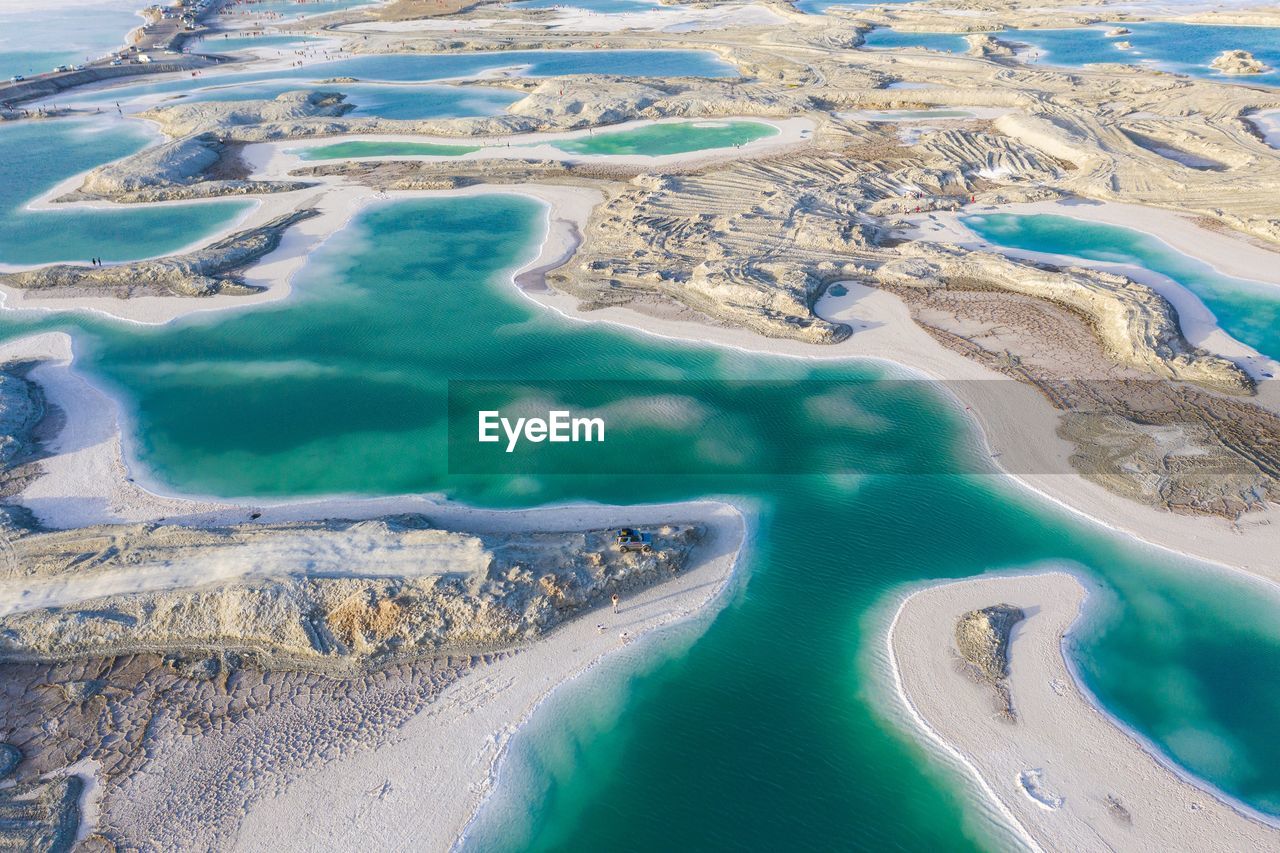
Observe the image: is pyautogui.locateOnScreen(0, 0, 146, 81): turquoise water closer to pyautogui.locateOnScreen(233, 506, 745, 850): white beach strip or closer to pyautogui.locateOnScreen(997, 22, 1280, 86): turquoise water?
pyautogui.locateOnScreen(233, 506, 745, 850): white beach strip

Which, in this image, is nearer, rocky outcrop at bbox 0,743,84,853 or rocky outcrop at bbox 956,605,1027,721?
rocky outcrop at bbox 0,743,84,853

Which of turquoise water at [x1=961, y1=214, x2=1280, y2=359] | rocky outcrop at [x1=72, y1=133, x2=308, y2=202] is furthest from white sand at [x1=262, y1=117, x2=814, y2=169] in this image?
turquoise water at [x1=961, y1=214, x2=1280, y2=359]

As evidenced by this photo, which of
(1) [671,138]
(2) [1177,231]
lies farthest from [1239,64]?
(1) [671,138]

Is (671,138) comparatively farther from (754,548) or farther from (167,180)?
(754,548)

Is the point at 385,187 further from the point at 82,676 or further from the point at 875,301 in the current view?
the point at 82,676

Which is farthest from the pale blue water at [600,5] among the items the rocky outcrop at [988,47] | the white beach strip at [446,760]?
the white beach strip at [446,760]

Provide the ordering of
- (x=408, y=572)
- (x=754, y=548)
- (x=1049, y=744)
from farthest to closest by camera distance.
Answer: (x=754, y=548) → (x=408, y=572) → (x=1049, y=744)
